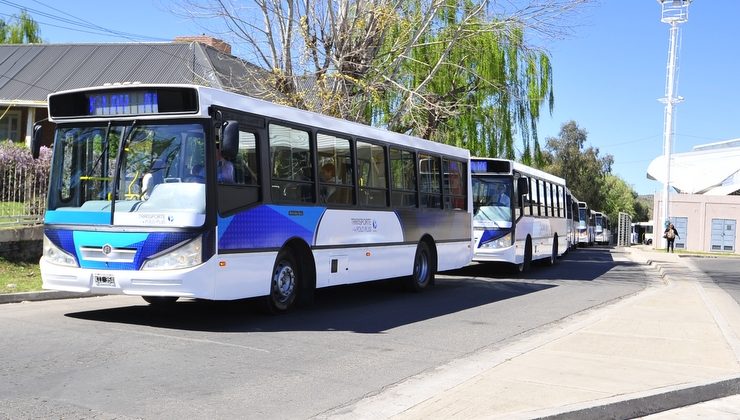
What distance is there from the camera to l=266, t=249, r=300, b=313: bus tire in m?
10.6

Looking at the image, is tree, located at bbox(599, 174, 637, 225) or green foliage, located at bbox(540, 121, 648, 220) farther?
tree, located at bbox(599, 174, 637, 225)

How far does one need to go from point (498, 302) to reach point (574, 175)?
73.3 meters

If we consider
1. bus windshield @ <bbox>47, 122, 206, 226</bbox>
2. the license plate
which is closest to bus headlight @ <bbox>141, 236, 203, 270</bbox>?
bus windshield @ <bbox>47, 122, 206, 226</bbox>

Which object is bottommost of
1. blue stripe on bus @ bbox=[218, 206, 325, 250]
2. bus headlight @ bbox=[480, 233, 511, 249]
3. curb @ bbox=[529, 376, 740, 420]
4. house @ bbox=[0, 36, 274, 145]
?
curb @ bbox=[529, 376, 740, 420]

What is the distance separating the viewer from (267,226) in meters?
10.2

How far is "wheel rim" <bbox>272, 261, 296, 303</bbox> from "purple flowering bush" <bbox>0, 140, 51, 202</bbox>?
7.34 meters

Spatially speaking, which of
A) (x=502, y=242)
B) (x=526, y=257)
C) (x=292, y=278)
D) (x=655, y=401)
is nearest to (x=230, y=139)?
(x=292, y=278)

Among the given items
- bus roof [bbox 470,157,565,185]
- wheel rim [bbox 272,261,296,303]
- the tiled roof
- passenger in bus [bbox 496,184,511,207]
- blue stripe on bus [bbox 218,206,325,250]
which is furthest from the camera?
the tiled roof

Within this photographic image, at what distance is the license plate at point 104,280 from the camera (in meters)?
9.15

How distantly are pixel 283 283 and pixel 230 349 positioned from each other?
8.79 ft

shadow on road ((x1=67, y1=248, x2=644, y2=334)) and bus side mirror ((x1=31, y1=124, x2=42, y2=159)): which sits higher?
bus side mirror ((x1=31, y1=124, x2=42, y2=159))

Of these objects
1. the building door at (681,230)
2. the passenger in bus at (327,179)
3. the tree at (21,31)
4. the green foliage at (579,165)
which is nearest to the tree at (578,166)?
the green foliage at (579,165)

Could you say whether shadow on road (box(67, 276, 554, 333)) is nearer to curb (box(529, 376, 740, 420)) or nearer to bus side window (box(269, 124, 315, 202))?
bus side window (box(269, 124, 315, 202))

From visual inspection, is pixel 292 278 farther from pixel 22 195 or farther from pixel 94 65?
pixel 94 65
